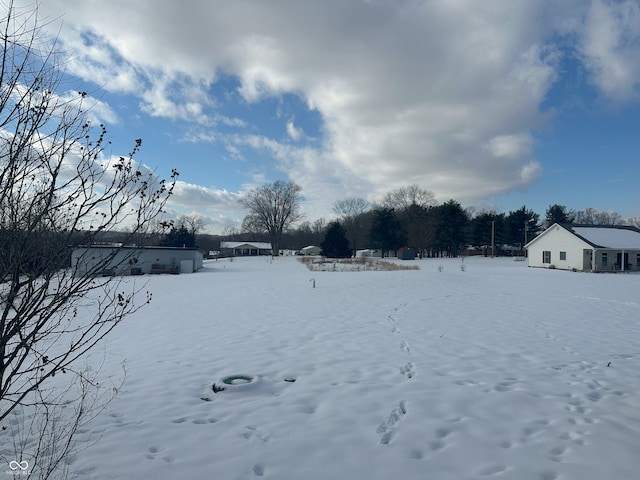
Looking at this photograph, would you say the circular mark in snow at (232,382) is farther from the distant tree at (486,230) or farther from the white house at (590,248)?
the distant tree at (486,230)

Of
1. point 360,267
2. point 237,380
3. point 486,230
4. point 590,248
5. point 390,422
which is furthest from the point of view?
point 486,230

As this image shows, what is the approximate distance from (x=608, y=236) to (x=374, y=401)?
123 ft

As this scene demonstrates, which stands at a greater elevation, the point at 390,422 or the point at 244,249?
the point at 244,249

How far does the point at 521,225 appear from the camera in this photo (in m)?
61.2

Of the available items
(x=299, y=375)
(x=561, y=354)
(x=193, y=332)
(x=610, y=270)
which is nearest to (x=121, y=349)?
(x=193, y=332)

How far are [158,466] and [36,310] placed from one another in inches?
69.3

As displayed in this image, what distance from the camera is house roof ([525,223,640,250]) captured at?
30547 mm

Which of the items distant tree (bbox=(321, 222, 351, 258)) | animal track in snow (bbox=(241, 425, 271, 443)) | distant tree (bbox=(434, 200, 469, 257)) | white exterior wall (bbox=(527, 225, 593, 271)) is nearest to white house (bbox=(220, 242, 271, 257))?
distant tree (bbox=(321, 222, 351, 258))

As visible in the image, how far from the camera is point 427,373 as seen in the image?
18.6 ft

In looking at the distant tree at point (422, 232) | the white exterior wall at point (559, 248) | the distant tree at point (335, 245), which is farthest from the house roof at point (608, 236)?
the distant tree at point (335, 245)

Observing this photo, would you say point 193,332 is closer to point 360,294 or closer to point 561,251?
point 360,294

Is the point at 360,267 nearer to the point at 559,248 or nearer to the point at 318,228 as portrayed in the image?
the point at 559,248

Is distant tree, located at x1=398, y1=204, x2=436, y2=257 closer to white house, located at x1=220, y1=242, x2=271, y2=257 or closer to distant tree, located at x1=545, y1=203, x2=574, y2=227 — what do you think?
distant tree, located at x1=545, y1=203, x2=574, y2=227

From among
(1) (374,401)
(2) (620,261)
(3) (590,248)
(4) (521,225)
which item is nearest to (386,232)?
(4) (521,225)
